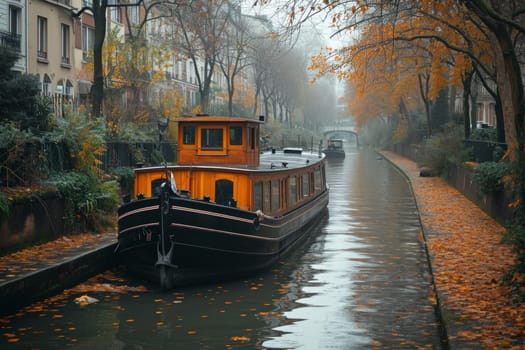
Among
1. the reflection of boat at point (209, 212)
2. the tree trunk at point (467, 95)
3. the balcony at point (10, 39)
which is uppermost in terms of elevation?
the balcony at point (10, 39)

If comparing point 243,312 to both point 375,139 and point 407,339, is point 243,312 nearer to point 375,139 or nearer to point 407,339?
point 407,339

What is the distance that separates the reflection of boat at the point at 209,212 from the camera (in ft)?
46.2

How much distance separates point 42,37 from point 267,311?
28909 millimetres

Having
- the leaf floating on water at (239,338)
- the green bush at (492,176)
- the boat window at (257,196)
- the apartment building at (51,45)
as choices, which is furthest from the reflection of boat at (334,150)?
the leaf floating on water at (239,338)

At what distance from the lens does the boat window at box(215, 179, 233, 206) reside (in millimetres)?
16062

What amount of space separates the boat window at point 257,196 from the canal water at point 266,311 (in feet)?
4.47

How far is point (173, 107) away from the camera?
1293 inches

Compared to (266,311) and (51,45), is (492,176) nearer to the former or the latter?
(266,311)

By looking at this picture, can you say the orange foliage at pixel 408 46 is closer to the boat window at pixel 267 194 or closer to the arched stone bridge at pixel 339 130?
the boat window at pixel 267 194

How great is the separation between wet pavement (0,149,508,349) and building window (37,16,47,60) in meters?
23.3

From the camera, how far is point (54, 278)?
13.1 m

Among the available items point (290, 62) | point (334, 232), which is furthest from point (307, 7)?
point (290, 62)

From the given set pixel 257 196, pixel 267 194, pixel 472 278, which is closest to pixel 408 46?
pixel 267 194

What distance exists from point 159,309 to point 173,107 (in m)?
20.7
